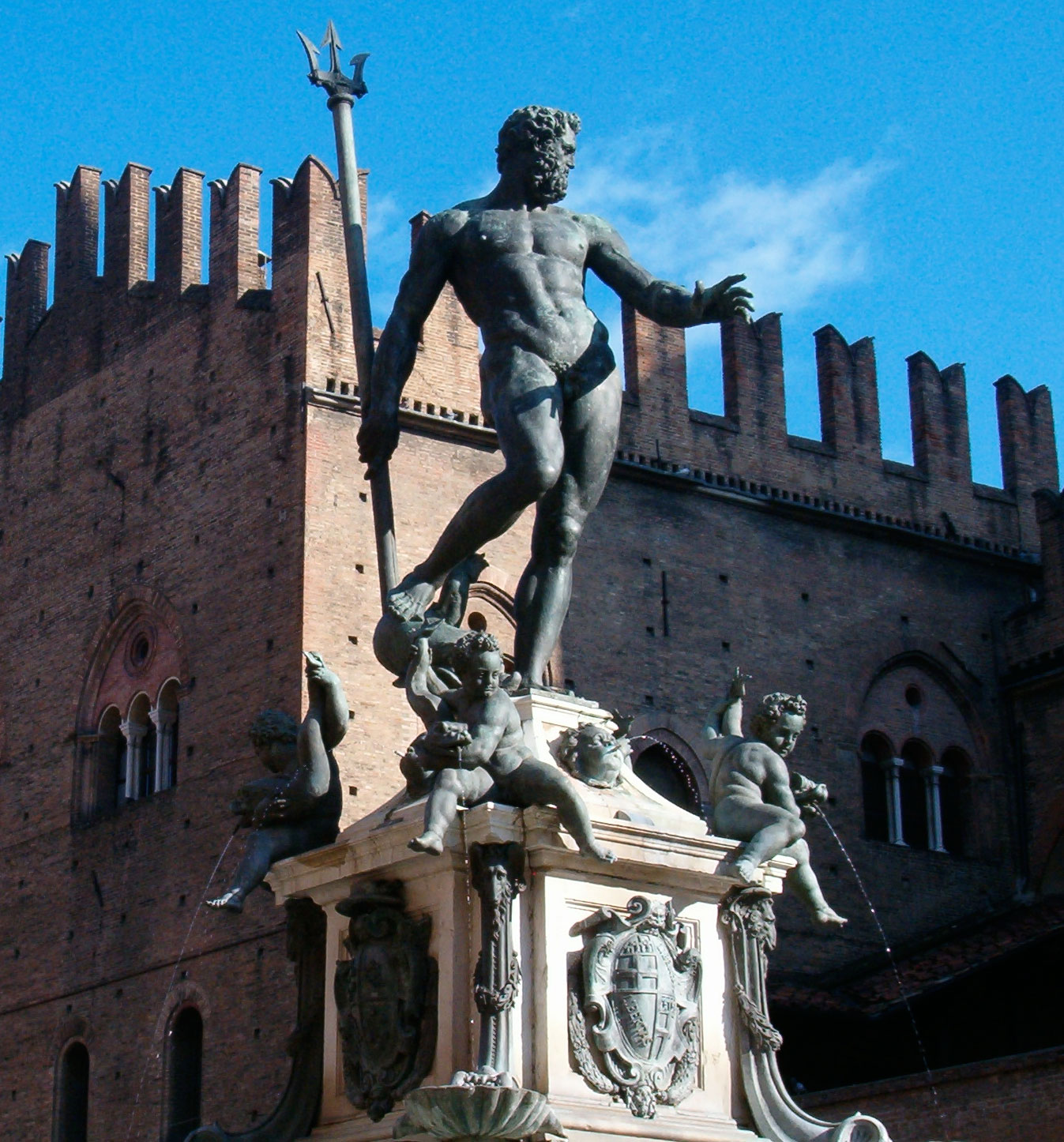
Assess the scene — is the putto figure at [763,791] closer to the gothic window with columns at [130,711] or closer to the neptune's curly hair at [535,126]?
the neptune's curly hair at [535,126]

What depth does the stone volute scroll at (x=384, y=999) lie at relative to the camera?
6.53 metres

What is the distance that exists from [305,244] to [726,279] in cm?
1442

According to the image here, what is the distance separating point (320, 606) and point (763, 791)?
13.2m

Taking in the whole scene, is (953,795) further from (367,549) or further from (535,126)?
(535,126)

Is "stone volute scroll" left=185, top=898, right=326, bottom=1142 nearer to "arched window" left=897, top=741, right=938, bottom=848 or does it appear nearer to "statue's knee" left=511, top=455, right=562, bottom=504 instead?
"statue's knee" left=511, top=455, right=562, bottom=504

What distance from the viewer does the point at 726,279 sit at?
24.3ft

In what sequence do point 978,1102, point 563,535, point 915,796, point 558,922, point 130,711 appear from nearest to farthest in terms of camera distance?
point 558,922 < point 563,535 < point 978,1102 < point 130,711 < point 915,796

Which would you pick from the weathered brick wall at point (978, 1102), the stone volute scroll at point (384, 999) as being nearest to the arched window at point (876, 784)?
the weathered brick wall at point (978, 1102)

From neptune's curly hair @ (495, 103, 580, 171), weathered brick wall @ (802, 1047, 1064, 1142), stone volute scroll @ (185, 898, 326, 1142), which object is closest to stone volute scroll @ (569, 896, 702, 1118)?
stone volute scroll @ (185, 898, 326, 1142)

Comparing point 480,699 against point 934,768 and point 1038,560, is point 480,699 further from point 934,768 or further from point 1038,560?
point 1038,560

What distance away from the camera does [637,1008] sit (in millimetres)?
6629

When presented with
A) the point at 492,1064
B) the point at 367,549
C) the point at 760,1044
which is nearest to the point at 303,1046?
the point at 492,1064

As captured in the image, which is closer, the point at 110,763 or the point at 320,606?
the point at 320,606

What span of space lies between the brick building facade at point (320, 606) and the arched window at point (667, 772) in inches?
1.4
